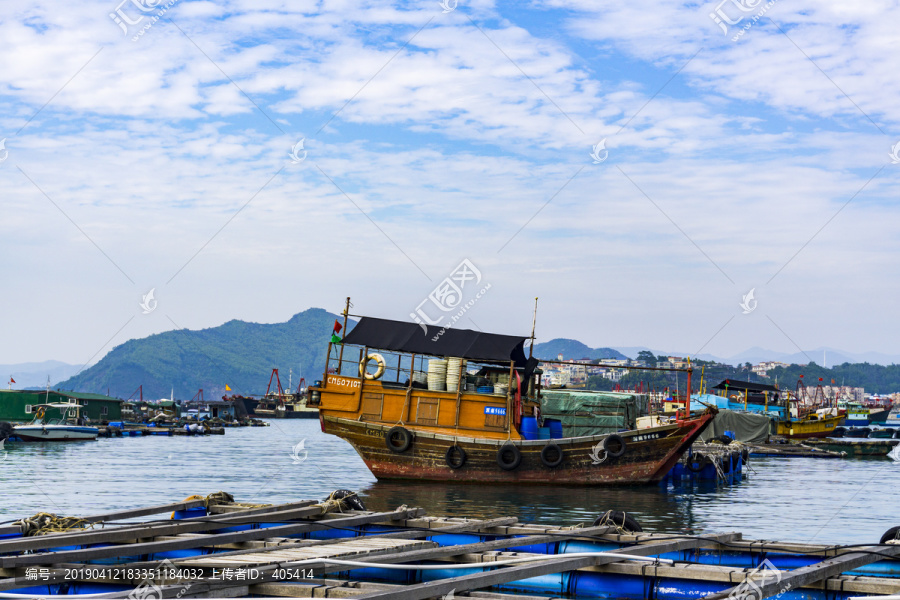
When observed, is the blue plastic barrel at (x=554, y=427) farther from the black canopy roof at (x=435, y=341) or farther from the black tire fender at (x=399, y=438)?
the black tire fender at (x=399, y=438)

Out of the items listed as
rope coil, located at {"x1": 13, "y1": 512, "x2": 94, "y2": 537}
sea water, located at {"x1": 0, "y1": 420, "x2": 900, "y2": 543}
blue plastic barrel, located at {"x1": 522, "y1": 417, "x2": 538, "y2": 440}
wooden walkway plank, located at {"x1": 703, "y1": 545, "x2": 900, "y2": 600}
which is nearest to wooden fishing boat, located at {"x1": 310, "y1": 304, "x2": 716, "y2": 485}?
blue plastic barrel, located at {"x1": 522, "y1": 417, "x2": 538, "y2": 440}

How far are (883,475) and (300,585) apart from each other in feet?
123

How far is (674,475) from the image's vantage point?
31234 millimetres

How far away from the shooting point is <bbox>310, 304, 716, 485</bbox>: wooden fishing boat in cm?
2611

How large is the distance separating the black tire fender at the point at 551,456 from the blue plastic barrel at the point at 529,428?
0.82m

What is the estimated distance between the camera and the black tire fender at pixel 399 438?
26.8 meters

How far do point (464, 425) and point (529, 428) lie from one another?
76.5 inches

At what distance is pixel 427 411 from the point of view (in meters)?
26.8

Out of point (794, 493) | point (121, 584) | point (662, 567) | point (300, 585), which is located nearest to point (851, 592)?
point (662, 567)

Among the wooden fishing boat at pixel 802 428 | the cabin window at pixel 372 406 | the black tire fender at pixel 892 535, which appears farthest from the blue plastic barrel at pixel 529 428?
the wooden fishing boat at pixel 802 428

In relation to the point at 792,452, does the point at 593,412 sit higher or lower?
higher

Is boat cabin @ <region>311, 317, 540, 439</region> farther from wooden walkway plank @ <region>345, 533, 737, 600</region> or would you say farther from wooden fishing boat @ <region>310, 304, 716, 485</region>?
wooden walkway plank @ <region>345, 533, 737, 600</region>

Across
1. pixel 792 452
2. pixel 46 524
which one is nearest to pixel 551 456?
pixel 46 524

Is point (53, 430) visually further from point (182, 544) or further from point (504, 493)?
point (182, 544)
